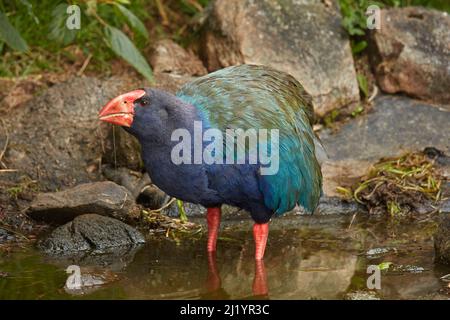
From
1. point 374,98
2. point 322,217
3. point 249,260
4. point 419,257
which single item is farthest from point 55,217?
point 374,98

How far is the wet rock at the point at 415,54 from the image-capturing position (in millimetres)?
7918

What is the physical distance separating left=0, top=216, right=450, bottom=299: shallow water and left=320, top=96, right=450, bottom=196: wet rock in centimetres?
92

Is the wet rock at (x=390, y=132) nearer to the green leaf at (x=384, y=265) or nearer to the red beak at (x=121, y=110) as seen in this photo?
the green leaf at (x=384, y=265)

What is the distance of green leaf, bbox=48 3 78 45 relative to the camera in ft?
20.3

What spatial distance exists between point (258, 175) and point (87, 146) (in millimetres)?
2314

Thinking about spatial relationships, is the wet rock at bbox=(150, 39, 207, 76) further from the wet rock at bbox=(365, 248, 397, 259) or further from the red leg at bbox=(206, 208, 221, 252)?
the wet rock at bbox=(365, 248, 397, 259)

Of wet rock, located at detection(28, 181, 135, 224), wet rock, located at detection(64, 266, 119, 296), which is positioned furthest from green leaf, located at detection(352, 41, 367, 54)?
wet rock, located at detection(64, 266, 119, 296)

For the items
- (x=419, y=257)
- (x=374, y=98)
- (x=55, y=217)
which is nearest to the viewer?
(x=419, y=257)

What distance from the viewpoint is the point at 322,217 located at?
664 centimetres

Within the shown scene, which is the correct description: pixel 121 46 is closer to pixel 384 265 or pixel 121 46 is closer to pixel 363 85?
pixel 384 265

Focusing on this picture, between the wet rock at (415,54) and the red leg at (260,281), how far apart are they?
10.1ft

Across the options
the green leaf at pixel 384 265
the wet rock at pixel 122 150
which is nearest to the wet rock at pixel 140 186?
the wet rock at pixel 122 150

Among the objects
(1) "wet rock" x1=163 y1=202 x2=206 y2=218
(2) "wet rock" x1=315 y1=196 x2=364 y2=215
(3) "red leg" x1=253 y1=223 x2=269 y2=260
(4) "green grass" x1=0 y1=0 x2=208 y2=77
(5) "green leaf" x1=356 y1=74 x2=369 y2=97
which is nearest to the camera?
(3) "red leg" x1=253 y1=223 x2=269 y2=260

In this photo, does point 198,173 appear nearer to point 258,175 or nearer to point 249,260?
point 258,175
